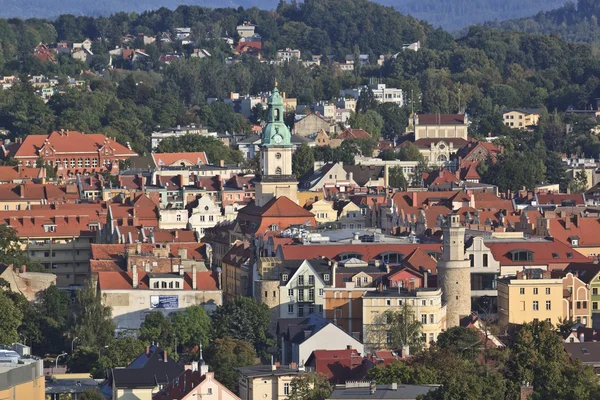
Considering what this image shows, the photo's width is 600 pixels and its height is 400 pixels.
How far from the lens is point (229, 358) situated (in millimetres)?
53719

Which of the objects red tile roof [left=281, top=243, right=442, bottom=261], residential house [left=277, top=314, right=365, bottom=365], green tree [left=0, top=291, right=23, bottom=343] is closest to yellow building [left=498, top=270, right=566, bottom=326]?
red tile roof [left=281, top=243, right=442, bottom=261]

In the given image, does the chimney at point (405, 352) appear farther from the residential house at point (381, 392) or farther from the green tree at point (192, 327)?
the green tree at point (192, 327)

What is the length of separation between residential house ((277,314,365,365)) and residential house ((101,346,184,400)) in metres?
3.03

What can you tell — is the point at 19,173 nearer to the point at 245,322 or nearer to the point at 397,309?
the point at 245,322

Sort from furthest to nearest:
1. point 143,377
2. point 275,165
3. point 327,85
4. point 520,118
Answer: point 327,85, point 520,118, point 275,165, point 143,377

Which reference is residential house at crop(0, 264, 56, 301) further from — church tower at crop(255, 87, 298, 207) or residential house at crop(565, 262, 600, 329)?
residential house at crop(565, 262, 600, 329)

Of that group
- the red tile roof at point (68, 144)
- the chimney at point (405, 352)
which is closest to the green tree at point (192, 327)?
the chimney at point (405, 352)

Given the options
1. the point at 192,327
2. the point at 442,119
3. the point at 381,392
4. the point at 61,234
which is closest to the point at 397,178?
the point at 442,119

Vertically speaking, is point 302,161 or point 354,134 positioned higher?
point 354,134

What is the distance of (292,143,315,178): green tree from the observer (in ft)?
358

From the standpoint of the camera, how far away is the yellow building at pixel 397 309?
58.5 m

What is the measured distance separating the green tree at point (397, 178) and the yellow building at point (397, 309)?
44.7m

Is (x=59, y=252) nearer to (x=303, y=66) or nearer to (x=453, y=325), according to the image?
(x=453, y=325)

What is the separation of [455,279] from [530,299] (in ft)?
7.84
